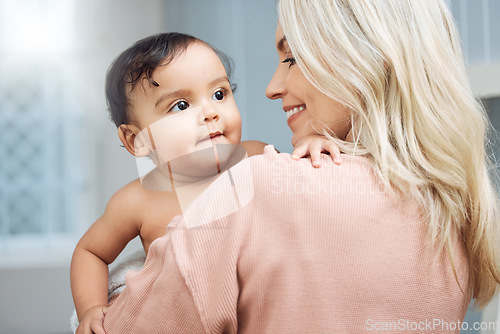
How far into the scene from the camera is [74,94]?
0.94m

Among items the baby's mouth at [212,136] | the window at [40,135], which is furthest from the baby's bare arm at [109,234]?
the baby's mouth at [212,136]

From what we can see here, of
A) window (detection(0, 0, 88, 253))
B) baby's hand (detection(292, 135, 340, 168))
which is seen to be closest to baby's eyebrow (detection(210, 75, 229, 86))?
baby's hand (detection(292, 135, 340, 168))

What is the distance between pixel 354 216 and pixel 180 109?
0.33 meters

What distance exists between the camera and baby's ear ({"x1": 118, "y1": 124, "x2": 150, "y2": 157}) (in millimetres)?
720

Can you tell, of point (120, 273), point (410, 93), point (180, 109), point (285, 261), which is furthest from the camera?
point (120, 273)

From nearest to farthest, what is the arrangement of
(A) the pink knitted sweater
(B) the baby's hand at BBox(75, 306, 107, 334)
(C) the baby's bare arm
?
(A) the pink knitted sweater < (B) the baby's hand at BBox(75, 306, 107, 334) < (C) the baby's bare arm

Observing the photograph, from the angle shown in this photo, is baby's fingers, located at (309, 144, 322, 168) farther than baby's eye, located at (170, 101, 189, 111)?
No

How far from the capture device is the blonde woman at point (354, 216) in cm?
47

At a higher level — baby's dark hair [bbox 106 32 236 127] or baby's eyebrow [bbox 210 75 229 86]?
baby's dark hair [bbox 106 32 236 127]

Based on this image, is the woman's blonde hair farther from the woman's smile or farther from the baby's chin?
the baby's chin

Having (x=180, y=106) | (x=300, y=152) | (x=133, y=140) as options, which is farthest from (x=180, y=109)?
(x=300, y=152)

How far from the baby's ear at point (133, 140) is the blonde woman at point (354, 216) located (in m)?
0.23

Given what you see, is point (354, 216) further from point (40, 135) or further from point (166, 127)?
point (40, 135)

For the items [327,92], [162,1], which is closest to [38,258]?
[162,1]
